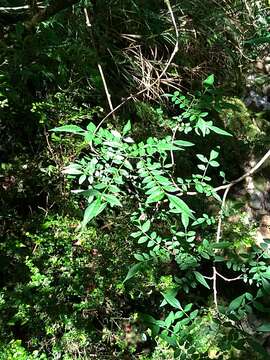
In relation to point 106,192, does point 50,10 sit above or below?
above

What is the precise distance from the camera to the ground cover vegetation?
138 cm

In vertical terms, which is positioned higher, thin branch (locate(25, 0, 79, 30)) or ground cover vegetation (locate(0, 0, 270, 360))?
thin branch (locate(25, 0, 79, 30))

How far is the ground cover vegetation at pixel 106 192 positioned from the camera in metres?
1.38

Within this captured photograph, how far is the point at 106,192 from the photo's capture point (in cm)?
109

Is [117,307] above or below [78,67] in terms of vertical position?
below

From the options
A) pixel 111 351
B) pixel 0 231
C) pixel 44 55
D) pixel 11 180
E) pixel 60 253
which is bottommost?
pixel 111 351

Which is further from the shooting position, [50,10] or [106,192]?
[50,10]

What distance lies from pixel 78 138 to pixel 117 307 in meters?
0.90

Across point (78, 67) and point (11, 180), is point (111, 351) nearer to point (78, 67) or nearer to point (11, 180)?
point (11, 180)

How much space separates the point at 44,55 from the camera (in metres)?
2.09

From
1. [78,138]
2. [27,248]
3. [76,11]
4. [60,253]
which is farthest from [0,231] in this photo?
[76,11]

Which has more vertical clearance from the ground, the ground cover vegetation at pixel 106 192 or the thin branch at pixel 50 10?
the thin branch at pixel 50 10

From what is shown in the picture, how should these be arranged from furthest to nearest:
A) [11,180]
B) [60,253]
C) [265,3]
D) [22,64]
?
[265,3] → [11,180] → [60,253] → [22,64]

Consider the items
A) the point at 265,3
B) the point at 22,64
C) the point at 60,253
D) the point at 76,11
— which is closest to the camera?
the point at 22,64
